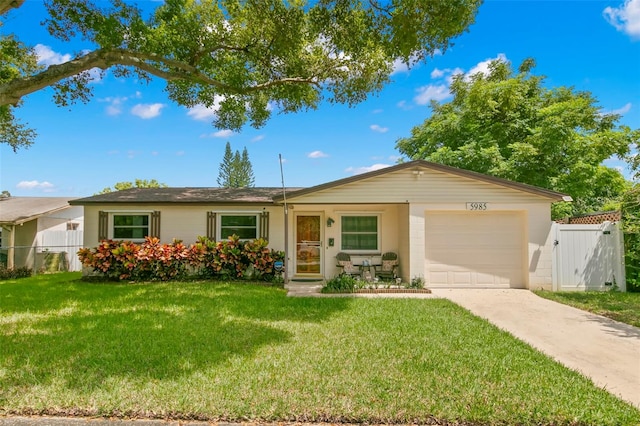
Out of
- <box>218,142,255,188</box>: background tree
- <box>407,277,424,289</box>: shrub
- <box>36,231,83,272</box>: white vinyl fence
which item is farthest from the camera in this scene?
<box>218,142,255,188</box>: background tree

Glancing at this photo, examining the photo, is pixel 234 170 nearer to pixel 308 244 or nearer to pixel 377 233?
pixel 308 244

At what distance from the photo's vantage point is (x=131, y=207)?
11672 millimetres

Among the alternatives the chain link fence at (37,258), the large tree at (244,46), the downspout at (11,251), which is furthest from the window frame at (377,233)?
the downspout at (11,251)

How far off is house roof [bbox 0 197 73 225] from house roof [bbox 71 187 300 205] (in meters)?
2.10

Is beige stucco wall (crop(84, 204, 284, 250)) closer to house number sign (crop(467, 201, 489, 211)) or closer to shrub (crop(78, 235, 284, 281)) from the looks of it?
shrub (crop(78, 235, 284, 281))

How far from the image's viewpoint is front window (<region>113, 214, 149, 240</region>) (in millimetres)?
11828

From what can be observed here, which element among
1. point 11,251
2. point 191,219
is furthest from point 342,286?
point 11,251

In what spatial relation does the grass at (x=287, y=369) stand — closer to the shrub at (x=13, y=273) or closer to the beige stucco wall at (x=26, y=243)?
the shrub at (x=13, y=273)

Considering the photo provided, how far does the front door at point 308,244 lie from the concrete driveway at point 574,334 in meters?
4.58

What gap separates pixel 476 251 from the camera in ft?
33.1

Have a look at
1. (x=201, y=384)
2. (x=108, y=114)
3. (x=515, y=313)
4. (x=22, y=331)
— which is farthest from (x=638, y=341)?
(x=108, y=114)

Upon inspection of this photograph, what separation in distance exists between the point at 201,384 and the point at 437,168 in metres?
8.58

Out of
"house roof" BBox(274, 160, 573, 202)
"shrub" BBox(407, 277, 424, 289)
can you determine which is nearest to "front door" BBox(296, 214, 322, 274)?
"house roof" BBox(274, 160, 573, 202)

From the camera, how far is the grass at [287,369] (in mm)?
3166
